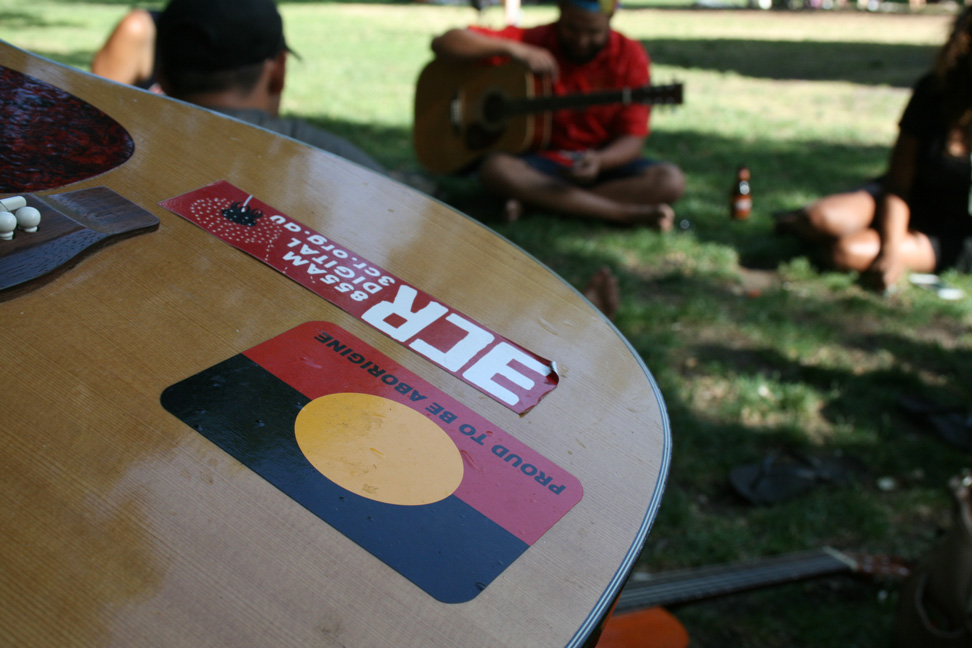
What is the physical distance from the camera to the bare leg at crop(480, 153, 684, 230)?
3398 mm

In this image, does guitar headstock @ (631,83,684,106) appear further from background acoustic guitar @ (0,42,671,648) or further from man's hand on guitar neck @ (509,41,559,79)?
background acoustic guitar @ (0,42,671,648)

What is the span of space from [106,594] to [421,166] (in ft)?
11.9

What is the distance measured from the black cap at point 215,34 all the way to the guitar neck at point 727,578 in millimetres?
1424

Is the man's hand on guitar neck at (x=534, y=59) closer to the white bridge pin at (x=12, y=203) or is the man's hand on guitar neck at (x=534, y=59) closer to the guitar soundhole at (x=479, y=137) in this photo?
the guitar soundhole at (x=479, y=137)

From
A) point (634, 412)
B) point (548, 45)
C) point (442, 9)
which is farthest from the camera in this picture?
point (442, 9)

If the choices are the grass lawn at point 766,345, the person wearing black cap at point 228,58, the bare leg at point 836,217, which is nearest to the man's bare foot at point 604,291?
the grass lawn at point 766,345

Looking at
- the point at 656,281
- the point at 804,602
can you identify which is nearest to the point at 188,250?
the point at 804,602

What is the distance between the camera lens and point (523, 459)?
Result: 739mm

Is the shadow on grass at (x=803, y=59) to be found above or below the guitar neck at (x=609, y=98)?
below

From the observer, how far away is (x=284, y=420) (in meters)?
0.71

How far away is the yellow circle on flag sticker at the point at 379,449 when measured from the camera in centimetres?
67

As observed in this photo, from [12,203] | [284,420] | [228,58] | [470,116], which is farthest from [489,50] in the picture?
[284,420]

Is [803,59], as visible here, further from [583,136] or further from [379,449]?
[379,449]

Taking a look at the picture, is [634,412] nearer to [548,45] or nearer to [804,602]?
[804,602]
